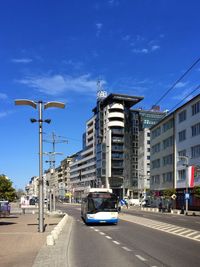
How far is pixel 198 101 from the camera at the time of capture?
78250 mm

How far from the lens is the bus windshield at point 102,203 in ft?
115

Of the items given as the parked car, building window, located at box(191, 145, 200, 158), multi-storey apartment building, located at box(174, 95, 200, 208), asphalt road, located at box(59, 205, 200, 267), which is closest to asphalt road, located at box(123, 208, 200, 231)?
asphalt road, located at box(59, 205, 200, 267)

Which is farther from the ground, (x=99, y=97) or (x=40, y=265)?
(x=99, y=97)

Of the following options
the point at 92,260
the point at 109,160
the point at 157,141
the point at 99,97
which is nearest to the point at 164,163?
the point at 157,141

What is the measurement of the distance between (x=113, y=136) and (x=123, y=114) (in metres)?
7.88

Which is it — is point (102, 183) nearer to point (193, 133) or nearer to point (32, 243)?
point (193, 133)

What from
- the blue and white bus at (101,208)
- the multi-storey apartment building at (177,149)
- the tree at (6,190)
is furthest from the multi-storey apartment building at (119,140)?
the blue and white bus at (101,208)

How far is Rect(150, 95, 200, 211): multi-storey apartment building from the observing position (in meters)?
79.4

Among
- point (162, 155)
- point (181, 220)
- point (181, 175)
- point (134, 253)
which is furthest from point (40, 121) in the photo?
point (162, 155)

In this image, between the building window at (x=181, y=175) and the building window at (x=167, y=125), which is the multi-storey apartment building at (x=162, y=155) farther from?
the building window at (x=181, y=175)

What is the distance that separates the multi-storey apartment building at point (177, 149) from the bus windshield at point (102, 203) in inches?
1437

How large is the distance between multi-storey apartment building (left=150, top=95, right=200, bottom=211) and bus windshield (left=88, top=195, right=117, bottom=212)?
3650 centimetres

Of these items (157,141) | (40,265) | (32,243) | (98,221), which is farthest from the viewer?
(157,141)

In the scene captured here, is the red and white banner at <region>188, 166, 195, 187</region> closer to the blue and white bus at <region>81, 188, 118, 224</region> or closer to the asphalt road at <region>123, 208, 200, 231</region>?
the asphalt road at <region>123, 208, 200, 231</region>
